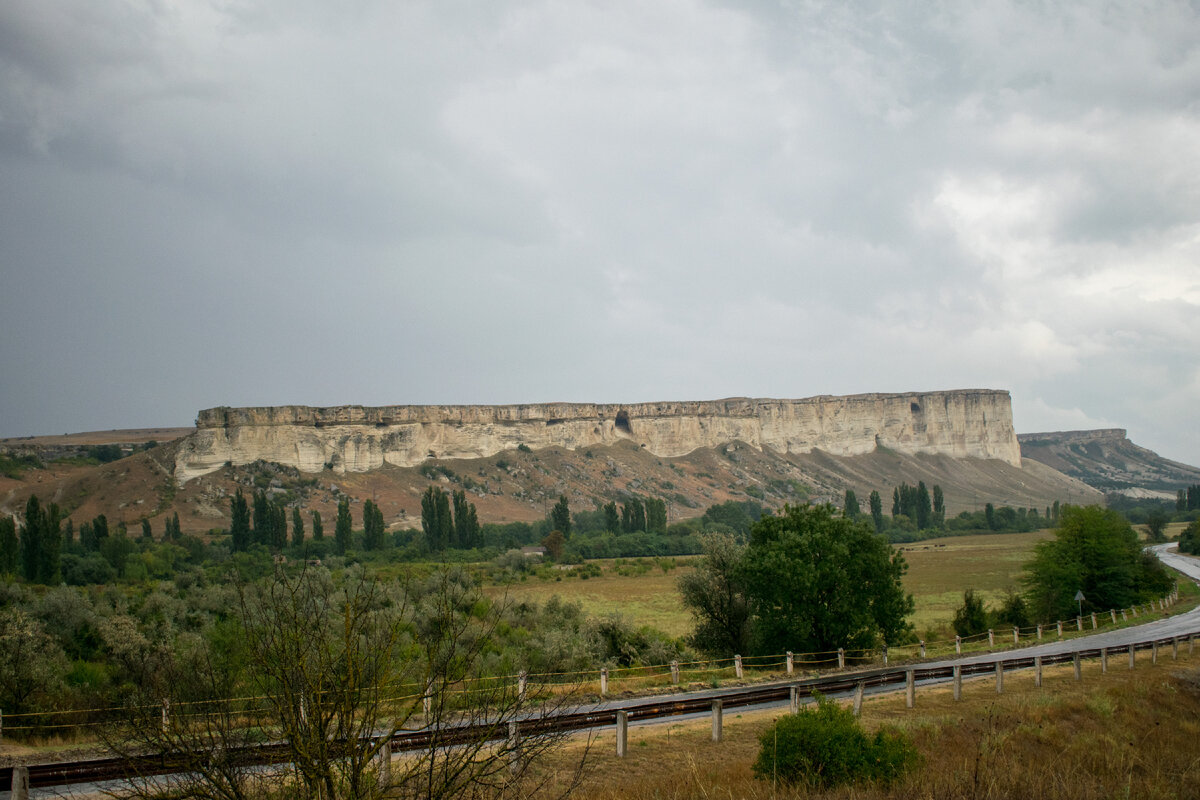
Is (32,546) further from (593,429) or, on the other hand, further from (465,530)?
(593,429)

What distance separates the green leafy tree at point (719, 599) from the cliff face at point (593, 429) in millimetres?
107548

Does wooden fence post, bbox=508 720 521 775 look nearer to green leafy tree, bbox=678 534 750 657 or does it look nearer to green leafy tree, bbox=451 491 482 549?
green leafy tree, bbox=678 534 750 657

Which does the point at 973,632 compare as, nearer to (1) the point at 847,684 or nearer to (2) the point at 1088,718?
(1) the point at 847,684

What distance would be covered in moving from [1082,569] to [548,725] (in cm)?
4001

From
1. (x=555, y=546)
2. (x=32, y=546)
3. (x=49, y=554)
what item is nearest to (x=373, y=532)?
(x=555, y=546)

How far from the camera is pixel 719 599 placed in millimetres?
27875

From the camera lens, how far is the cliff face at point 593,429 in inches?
4978

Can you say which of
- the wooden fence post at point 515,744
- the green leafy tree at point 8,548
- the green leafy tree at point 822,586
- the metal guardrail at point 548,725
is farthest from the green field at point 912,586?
the green leafy tree at point 8,548

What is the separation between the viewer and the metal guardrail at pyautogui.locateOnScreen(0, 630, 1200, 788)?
560cm

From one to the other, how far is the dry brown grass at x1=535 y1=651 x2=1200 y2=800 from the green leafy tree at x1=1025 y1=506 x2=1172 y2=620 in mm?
20434

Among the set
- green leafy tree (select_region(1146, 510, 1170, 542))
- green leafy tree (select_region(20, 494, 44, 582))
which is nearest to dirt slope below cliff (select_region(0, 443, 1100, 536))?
green leafy tree (select_region(20, 494, 44, 582))

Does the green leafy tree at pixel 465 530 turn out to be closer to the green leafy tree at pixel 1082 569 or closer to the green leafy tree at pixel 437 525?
the green leafy tree at pixel 437 525

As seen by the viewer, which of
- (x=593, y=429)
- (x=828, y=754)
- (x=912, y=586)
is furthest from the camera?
(x=593, y=429)

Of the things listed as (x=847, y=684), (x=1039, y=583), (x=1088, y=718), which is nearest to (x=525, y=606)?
(x=847, y=684)
